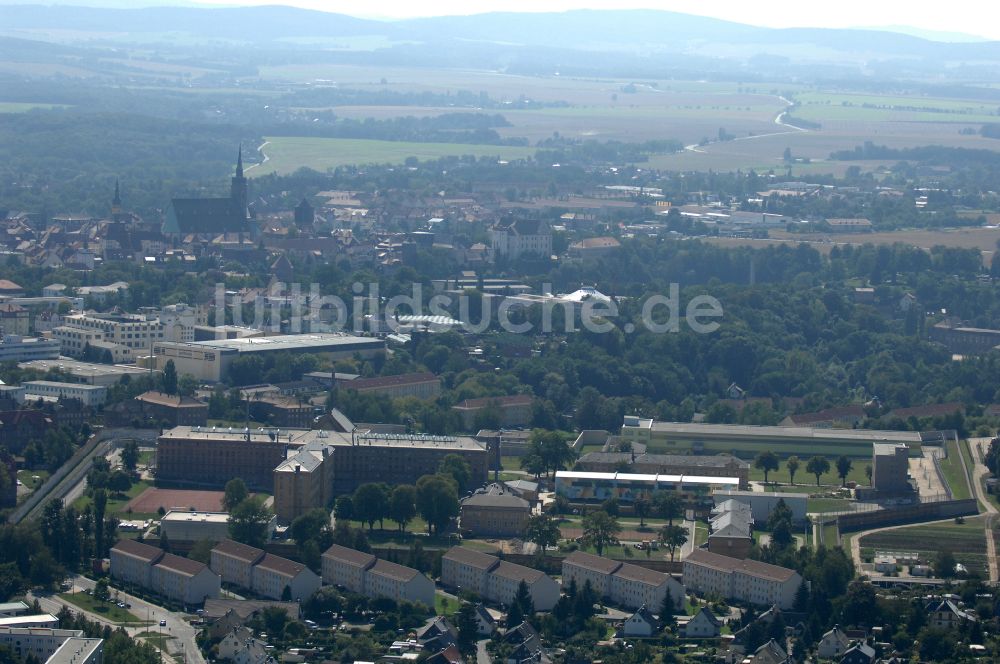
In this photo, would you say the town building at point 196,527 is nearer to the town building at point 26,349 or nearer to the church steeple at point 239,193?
the town building at point 26,349

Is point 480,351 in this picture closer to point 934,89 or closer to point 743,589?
point 743,589

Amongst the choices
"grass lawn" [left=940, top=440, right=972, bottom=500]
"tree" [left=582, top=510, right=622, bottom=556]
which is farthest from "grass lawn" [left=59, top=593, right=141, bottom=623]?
"grass lawn" [left=940, top=440, right=972, bottom=500]

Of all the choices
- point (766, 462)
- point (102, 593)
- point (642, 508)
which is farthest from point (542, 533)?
point (766, 462)

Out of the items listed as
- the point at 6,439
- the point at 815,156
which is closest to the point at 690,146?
the point at 815,156

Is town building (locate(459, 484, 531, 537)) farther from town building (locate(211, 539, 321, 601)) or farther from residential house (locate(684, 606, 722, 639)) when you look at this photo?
residential house (locate(684, 606, 722, 639))

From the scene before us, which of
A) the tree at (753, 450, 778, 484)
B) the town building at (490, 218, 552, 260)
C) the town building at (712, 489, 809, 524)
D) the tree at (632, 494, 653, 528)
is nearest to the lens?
the town building at (712, 489, 809, 524)
